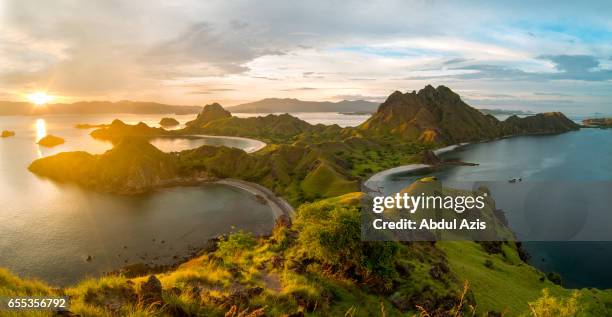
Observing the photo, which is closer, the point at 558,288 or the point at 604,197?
the point at 558,288

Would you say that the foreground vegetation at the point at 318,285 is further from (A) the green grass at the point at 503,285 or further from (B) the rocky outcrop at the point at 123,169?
(B) the rocky outcrop at the point at 123,169

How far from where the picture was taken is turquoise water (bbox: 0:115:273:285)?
77.3 metres

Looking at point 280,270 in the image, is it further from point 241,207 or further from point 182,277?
point 241,207

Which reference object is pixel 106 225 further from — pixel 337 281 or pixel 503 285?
pixel 503 285

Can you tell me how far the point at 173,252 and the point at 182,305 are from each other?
245ft

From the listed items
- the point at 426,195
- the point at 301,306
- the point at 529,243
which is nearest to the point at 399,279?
the point at 301,306

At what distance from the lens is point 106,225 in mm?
101250

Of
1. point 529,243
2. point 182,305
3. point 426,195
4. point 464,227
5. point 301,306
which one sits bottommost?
point 529,243

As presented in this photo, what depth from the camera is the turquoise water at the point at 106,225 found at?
254 ft

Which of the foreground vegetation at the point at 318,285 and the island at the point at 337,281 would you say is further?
the island at the point at 337,281

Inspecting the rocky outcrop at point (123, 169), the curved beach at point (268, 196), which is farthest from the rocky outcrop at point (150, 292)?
the rocky outcrop at point (123, 169)

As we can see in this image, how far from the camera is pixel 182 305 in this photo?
47.6 ft

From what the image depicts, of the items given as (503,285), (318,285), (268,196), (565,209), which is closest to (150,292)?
(318,285)

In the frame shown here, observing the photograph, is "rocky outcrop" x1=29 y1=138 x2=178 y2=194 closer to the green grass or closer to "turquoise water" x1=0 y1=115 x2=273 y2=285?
"turquoise water" x1=0 y1=115 x2=273 y2=285
